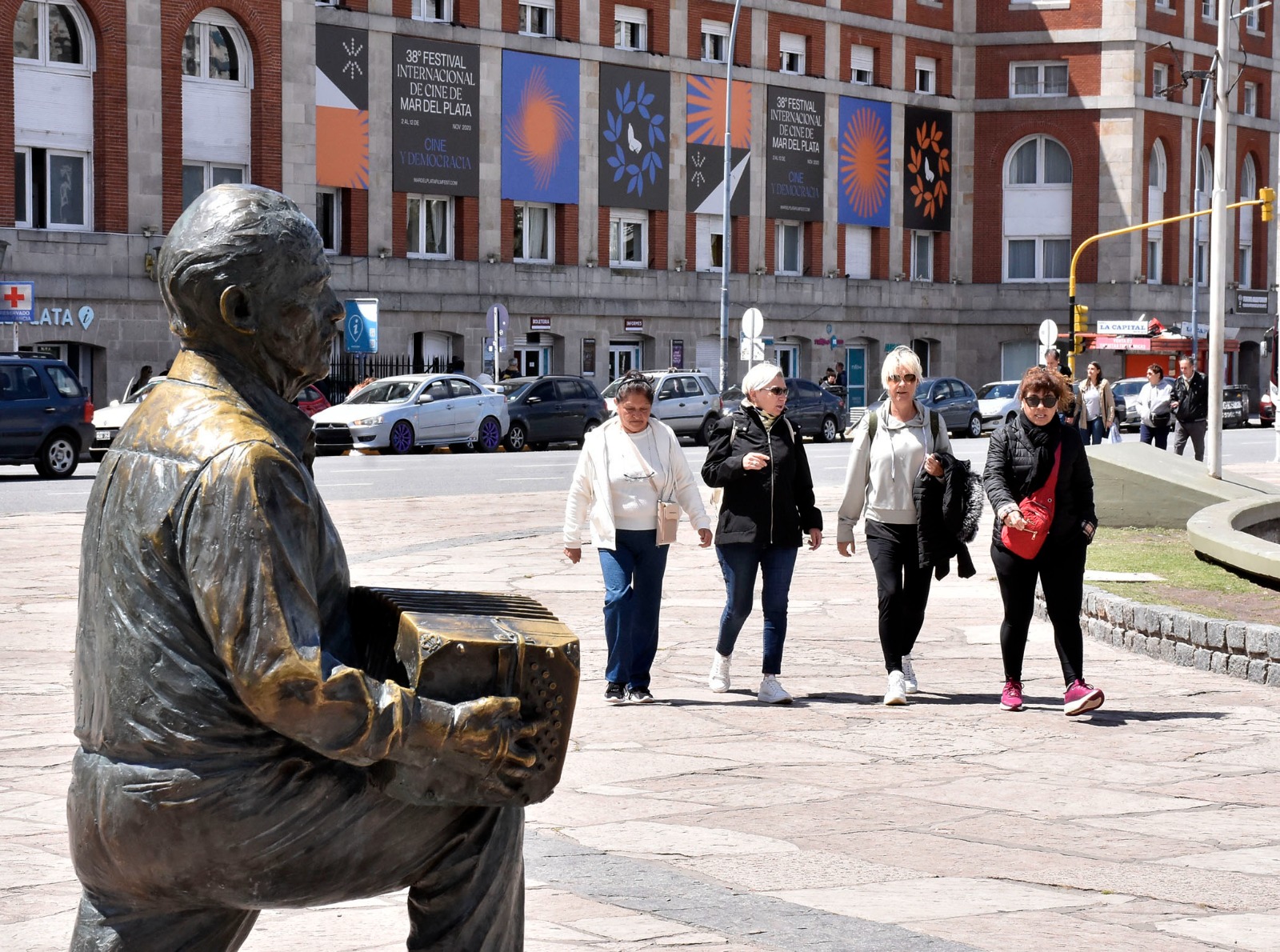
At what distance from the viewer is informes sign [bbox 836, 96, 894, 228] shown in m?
56.9

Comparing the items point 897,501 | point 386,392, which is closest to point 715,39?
point 386,392

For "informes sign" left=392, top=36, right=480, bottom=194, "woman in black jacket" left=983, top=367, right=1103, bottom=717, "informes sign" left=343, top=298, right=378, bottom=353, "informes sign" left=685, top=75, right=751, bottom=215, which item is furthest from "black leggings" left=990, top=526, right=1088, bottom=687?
"informes sign" left=685, top=75, right=751, bottom=215

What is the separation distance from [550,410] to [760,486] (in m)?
27.8

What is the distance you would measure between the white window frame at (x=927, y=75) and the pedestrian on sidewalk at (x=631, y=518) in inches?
2090

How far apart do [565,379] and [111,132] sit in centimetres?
1135

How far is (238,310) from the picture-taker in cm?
294

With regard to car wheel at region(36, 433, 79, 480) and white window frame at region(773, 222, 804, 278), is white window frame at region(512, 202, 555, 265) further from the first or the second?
car wheel at region(36, 433, 79, 480)

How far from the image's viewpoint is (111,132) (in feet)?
131

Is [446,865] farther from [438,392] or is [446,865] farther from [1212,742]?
[438,392]

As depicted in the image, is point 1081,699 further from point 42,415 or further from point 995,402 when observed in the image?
point 995,402

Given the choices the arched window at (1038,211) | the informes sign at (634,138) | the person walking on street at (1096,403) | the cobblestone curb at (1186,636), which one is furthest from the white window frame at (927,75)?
the cobblestone curb at (1186,636)

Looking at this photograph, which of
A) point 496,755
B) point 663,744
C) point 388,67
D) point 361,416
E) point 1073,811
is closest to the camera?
point 496,755

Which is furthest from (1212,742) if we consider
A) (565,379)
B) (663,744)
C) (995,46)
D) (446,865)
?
(995,46)

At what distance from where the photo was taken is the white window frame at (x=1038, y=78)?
202 feet
